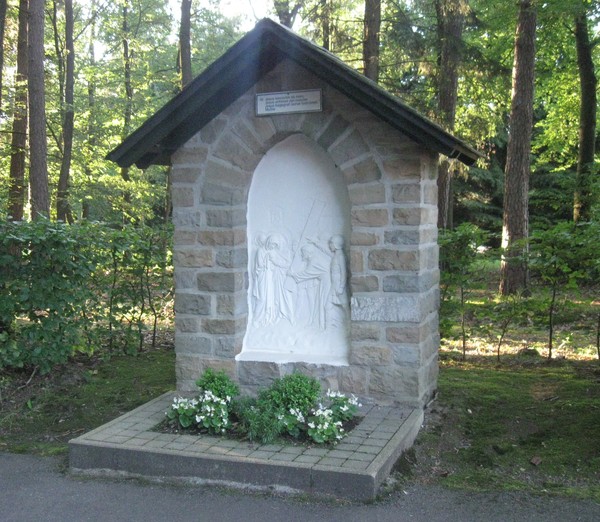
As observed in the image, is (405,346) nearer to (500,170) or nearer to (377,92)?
(377,92)

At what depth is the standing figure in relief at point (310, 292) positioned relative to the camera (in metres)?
6.22

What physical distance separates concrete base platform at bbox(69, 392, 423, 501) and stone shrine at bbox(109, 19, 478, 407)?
0.91m

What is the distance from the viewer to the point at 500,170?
23.8 m

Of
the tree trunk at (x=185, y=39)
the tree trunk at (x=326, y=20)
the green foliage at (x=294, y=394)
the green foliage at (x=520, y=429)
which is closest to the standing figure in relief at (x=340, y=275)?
the green foliage at (x=294, y=394)

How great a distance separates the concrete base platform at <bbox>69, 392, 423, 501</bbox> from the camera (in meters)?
4.45

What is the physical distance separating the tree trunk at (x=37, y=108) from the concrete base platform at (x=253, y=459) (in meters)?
7.17

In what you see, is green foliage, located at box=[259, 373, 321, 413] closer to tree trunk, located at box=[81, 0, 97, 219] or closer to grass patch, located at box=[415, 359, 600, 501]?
grass patch, located at box=[415, 359, 600, 501]

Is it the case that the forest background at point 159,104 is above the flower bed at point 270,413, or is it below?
above

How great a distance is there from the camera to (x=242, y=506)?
4391 millimetres

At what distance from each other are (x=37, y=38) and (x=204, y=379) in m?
8.69

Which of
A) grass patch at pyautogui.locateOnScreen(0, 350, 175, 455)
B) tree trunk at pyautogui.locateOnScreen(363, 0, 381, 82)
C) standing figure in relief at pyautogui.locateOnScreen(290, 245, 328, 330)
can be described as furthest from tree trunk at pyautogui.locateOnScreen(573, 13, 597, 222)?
grass patch at pyautogui.locateOnScreen(0, 350, 175, 455)

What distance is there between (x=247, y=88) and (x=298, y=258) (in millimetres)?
1686

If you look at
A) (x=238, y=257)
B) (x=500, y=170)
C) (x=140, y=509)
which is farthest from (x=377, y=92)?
(x=500, y=170)

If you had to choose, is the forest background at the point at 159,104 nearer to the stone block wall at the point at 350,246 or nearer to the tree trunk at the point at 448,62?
A: the tree trunk at the point at 448,62
